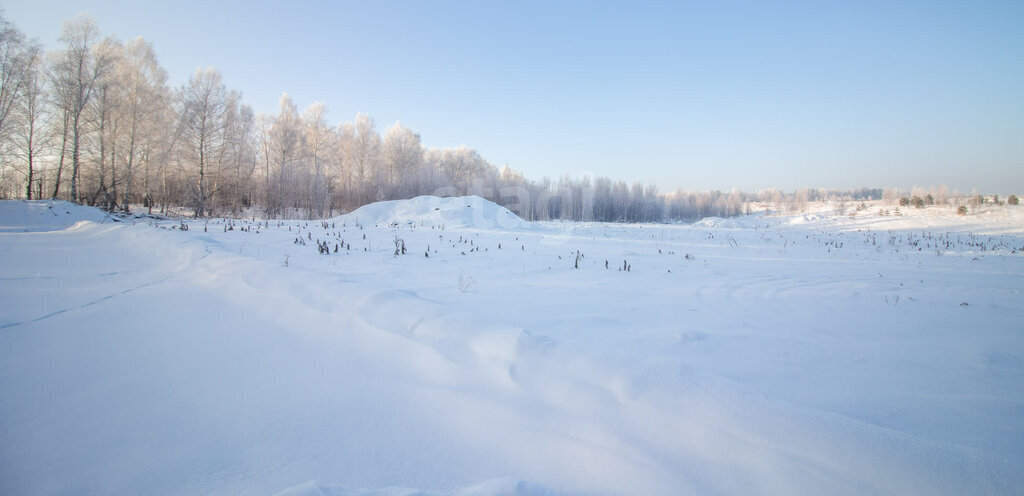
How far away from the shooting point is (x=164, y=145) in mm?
22844

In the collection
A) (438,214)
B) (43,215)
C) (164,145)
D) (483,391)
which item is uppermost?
(164,145)

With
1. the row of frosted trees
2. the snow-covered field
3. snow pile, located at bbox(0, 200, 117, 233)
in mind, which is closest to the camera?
the snow-covered field

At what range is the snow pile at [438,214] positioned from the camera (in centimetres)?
1975

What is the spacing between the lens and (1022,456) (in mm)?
1333

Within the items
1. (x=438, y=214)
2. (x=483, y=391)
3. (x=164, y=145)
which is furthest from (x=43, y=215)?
(x=483, y=391)

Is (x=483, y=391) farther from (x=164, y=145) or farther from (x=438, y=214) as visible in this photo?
(x=164, y=145)

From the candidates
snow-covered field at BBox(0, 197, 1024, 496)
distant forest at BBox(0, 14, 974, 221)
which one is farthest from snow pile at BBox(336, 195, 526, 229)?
snow-covered field at BBox(0, 197, 1024, 496)

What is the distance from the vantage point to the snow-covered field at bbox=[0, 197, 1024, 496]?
1.20 metres

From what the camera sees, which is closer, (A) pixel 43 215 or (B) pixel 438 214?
(A) pixel 43 215

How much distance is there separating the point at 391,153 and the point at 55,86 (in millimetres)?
26137

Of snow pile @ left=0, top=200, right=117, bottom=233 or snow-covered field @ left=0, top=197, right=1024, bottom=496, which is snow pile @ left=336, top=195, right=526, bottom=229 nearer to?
snow pile @ left=0, top=200, right=117, bottom=233

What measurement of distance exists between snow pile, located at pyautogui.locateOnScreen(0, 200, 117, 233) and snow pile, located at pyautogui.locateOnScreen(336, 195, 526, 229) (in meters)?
9.18

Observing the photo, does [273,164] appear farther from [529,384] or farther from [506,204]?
[529,384]

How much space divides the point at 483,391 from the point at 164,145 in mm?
31241
